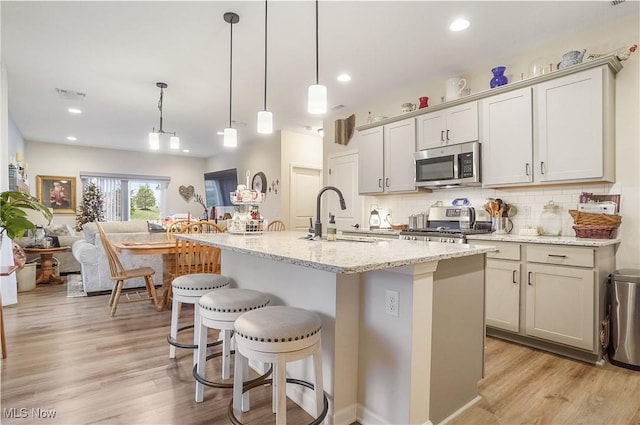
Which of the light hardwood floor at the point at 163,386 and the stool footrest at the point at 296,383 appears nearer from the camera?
the stool footrest at the point at 296,383

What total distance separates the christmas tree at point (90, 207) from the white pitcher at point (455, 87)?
298 inches

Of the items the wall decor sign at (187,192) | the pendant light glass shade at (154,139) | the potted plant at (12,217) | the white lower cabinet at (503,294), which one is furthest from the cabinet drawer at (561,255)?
the wall decor sign at (187,192)

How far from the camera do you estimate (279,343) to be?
1392 mm

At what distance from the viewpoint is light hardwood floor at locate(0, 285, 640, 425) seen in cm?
181

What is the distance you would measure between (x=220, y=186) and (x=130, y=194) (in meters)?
2.40

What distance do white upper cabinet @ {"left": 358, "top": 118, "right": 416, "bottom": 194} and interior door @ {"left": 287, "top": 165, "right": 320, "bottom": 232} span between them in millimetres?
2181

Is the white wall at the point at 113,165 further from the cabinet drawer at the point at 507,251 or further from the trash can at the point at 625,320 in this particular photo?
the trash can at the point at 625,320

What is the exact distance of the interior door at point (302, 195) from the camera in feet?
21.6

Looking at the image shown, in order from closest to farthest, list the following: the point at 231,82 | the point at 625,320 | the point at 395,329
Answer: the point at 395,329, the point at 625,320, the point at 231,82

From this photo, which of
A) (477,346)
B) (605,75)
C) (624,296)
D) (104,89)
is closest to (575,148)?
(605,75)

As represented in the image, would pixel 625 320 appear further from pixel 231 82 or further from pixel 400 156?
pixel 231 82

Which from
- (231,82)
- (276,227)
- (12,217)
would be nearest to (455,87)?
(231,82)

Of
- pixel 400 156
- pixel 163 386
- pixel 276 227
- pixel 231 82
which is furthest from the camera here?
pixel 276 227

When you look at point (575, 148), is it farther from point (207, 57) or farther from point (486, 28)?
point (207, 57)
